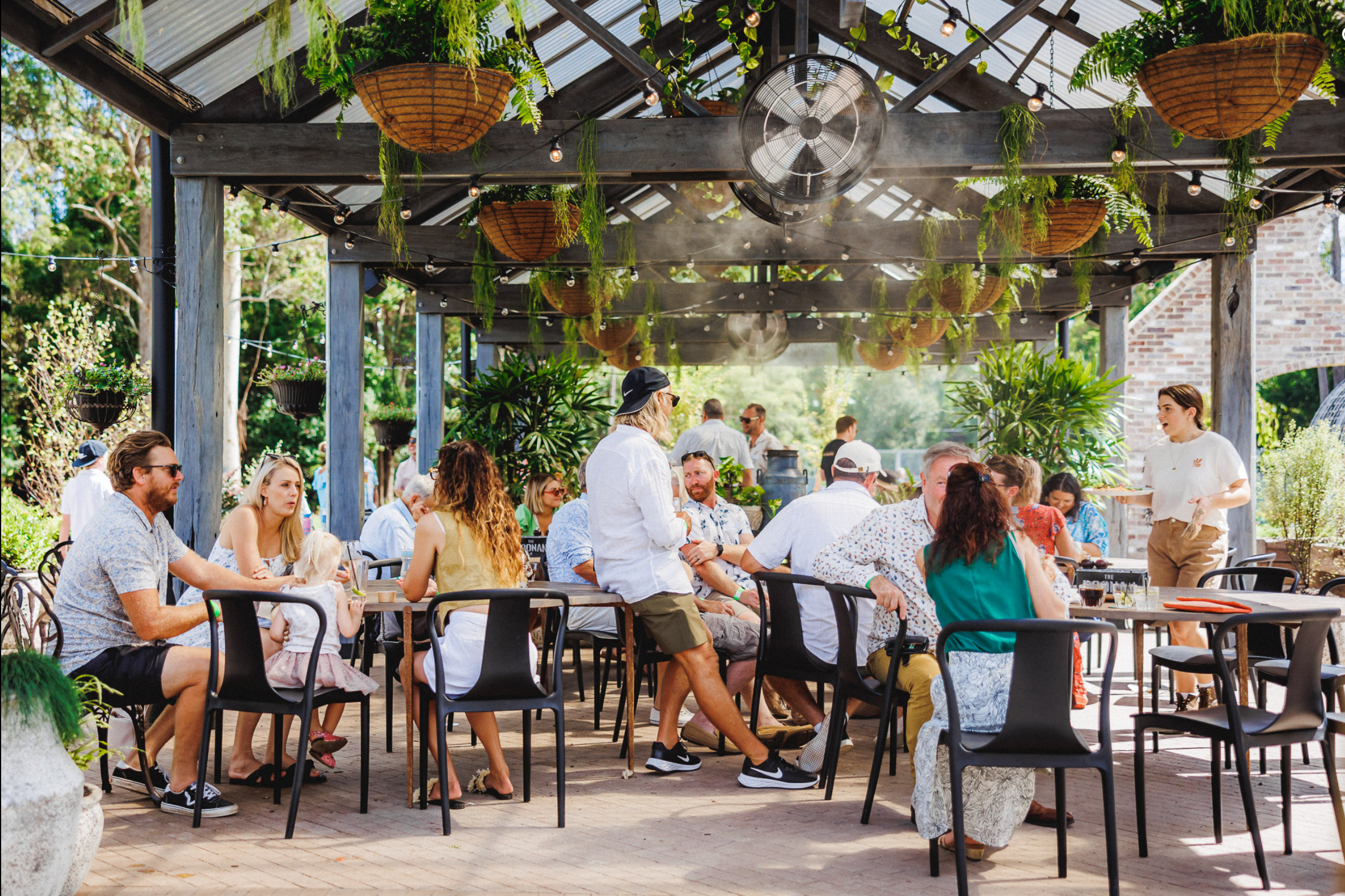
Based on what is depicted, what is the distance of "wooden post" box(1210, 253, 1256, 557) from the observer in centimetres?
805

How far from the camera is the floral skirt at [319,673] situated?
3.98 m

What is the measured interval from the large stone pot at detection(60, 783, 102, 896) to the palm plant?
8.54 metres

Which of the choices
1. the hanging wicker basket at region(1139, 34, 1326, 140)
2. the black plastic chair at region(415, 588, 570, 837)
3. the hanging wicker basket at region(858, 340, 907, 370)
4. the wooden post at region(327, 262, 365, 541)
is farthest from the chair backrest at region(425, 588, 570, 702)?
the hanging wicker basket at region(858, 340, 907, 370)

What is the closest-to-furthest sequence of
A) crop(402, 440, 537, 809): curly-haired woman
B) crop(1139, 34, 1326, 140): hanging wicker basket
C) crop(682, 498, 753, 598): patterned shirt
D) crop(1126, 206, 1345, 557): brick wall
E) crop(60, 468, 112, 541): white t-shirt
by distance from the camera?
crop(402, 440, 537, 809): curly-haired woman
crop(1139, 34, 1326, 140): hanging wicker basket
crop(682, 498, 753, 598): patterned shirt
crop(60, 468, 112, 541): white t-shirt
crop(1126, 206, 1345, 557): brick wall

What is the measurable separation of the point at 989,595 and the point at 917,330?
331 inches

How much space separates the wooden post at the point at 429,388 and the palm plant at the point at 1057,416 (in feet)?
17.9

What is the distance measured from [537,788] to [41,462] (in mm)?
11861

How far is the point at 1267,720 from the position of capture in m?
3.42

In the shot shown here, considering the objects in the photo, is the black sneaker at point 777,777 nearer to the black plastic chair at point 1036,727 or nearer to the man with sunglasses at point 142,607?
the black plastic chair at point 1036,727

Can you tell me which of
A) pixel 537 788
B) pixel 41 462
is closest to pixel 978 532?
pixel 537 788

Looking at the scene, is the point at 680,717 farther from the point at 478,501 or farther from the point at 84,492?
the point at 84,492

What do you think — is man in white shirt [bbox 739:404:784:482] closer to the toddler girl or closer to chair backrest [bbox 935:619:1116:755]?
the toddler girl

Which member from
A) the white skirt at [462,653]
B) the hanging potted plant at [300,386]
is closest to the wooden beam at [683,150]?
the white skirt at [462,653]

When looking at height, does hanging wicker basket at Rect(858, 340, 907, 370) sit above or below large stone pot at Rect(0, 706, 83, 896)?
above
